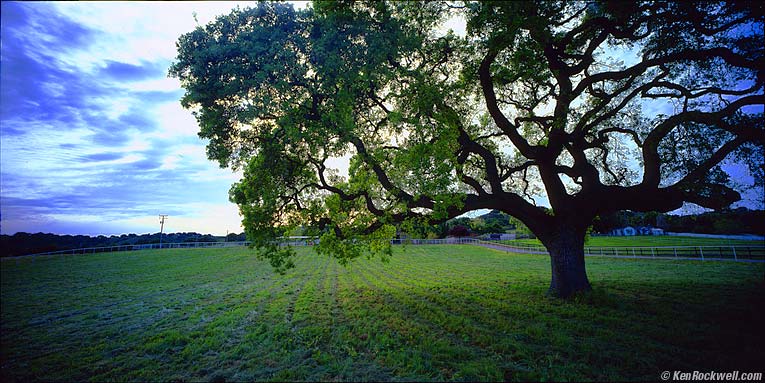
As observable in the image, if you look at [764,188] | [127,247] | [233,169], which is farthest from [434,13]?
[127,247]

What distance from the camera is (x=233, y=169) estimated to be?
12.4 meters

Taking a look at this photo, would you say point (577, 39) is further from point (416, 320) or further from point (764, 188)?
point (416, 320)

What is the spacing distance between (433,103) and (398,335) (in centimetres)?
749

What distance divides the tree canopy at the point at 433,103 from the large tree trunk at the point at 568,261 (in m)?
0.05

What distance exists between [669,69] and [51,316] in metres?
24.5

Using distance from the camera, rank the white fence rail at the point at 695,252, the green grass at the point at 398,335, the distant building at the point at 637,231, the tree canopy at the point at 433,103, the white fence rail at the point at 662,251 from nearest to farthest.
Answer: the green grass at the point at 398,335 → the tree canopy at the point at 433,103 → the white fence rail at the point at 662,251 → the white fence rail at the point at 695,252 → the distant building at the point at 637,231

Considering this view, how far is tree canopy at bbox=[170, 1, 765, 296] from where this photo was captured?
9.16 metres

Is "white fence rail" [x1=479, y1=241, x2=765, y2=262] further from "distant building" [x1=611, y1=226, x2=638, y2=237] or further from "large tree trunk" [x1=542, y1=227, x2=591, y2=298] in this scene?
"distant building" [x1=611, y1=226, x2=638, y2=237]

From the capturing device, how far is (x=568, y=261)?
1150 cm

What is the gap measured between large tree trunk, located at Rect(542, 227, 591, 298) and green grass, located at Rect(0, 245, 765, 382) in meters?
0.73

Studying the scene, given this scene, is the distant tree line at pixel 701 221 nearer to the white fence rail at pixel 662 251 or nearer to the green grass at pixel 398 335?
the white fence rail at pixel 662 251

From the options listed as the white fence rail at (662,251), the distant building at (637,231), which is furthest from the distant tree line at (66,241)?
the distant building at (637,231)

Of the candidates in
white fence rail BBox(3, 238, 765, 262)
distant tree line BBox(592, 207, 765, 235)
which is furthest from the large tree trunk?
white fence rail BBox(3, 238, 765, 262)

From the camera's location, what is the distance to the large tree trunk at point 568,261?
1137 centimetres
